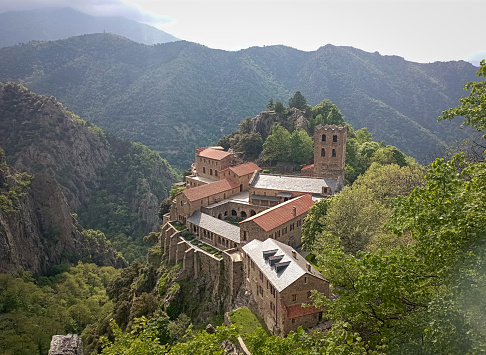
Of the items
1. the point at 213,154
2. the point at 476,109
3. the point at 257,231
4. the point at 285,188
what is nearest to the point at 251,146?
the point at 213,154

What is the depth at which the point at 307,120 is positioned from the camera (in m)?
86.1

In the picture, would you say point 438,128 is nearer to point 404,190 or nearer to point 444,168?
point 404,190

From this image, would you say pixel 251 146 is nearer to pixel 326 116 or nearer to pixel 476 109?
pixel 326 116

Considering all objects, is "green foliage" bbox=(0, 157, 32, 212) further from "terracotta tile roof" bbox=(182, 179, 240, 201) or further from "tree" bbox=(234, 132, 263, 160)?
"tree" bbox=(234, 132, 263, 160)

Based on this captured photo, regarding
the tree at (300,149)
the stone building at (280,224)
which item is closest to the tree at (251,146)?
the tree at (300,149)

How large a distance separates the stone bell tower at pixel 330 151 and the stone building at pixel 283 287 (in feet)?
92.3

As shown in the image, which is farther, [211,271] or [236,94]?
[236,94]

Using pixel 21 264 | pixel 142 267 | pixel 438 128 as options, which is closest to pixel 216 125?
pixel 438 128

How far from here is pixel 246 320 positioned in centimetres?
3434

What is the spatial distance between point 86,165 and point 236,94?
81750 millimetres

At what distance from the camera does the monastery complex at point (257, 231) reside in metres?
31.1

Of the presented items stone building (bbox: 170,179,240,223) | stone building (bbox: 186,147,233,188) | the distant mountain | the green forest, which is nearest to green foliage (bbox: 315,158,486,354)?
the green forest

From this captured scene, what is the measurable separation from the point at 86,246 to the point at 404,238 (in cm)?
8423

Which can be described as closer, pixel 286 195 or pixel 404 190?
pixel 404 190
